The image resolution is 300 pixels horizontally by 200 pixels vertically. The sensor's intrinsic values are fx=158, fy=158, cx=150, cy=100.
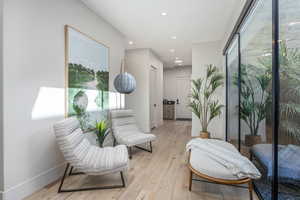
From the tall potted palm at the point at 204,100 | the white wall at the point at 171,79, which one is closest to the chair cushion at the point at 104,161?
the tall potted palm at the point at 204,100

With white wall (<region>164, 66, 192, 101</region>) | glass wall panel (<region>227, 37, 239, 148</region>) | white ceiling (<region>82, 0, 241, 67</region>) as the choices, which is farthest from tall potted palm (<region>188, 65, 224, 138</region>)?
white wall (<region>164, 66, 192, 101</region>)

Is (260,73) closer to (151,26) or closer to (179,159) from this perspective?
(179,159)

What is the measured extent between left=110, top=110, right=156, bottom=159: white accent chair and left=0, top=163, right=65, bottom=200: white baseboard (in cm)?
113

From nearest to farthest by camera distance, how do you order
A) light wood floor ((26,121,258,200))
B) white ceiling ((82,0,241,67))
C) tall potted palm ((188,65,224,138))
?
light wood floor ((26,121,258,200)), white ceiling ((82,0,241,67)), tall potted palm ((188,65,224,138))

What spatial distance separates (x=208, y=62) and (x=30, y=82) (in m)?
4.34

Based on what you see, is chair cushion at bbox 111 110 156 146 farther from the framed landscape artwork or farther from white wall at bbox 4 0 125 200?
white wall at bbox 4 0 125 200

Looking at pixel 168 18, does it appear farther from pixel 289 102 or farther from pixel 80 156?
pixel 80 156

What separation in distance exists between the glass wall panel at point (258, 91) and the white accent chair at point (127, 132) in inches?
71.4

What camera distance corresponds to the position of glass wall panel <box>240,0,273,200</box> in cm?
164

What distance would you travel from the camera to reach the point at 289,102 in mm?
1276

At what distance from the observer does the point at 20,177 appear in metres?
1.83

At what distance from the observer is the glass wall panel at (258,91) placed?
5.38 ft

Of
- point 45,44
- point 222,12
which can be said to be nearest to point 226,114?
point 222,12

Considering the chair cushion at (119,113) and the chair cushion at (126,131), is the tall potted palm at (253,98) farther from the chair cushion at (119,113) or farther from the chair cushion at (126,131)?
the chair cushion at (119,113)
